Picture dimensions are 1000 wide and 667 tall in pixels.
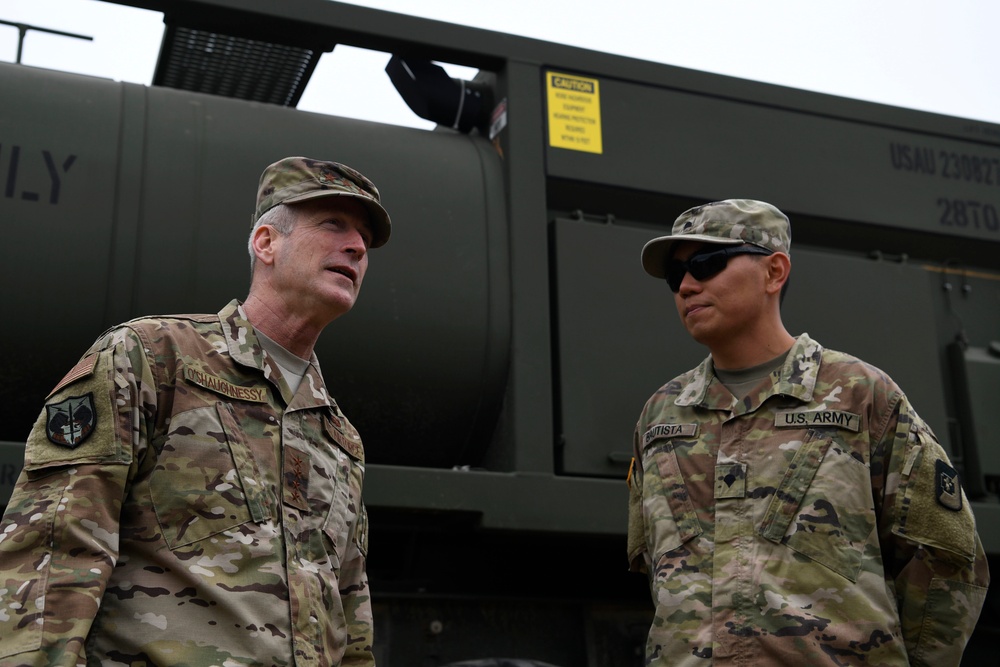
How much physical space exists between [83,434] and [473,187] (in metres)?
1.78

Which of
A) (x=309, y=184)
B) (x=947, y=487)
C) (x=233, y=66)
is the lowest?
(x=947, y=487)

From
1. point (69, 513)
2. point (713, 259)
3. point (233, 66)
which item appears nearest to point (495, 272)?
point (713, 259)


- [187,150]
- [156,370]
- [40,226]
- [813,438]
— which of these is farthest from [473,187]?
[156,370]

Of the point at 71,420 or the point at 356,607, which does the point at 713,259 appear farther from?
the point at 71,420

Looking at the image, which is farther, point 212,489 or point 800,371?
point 800,371

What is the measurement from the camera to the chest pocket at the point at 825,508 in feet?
7.39

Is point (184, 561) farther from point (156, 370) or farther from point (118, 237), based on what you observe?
point (118, 237)

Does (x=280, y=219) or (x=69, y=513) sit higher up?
(x=280, y=219)

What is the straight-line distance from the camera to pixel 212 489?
1.86 m

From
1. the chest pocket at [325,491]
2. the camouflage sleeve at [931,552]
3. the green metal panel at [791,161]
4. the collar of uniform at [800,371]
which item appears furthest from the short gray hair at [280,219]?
the green metal panel at [791,161]

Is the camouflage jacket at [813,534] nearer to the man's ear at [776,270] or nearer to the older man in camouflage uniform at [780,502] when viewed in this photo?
the older man in camouflage uniform at [780,502]

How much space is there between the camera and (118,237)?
9.55 feet

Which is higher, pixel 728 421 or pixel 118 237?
pixel 118 237

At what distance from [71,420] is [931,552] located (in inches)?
61.8
